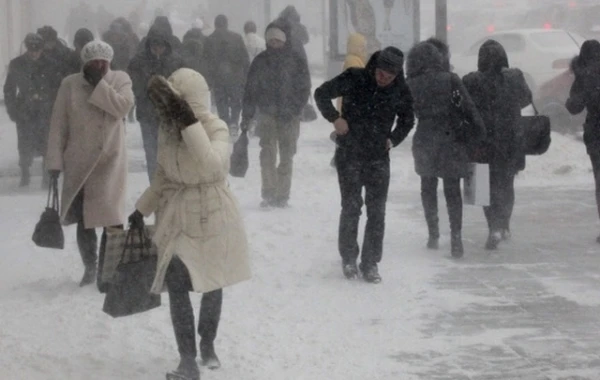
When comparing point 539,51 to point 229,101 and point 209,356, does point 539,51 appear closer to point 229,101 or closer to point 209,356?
point 229,101

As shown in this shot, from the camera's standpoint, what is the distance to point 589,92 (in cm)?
1098

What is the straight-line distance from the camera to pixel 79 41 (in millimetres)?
14055

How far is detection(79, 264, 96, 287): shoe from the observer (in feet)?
31.5

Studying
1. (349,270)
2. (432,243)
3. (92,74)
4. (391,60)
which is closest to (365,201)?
(349,270)

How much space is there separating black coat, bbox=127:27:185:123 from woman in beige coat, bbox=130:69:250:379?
5295mm

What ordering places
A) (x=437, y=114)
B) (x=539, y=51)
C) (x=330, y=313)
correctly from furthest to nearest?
1. (x=539, y=51)
2. (x=437, y=114)
3. (x=330, y=313)

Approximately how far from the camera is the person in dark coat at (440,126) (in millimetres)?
10352

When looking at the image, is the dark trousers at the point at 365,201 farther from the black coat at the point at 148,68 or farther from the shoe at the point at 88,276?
the black coat at the point at 148,68

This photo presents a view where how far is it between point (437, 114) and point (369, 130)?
1208 millimetres

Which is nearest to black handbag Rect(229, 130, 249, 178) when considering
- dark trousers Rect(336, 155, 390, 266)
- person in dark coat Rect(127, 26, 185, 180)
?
person in dark coat Rect(127, 26, 185, 180)

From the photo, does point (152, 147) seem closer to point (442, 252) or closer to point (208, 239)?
point (442, 252)

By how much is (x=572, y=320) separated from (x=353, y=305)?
56.0 inches

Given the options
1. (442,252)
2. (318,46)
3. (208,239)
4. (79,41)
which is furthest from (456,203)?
(318,46)

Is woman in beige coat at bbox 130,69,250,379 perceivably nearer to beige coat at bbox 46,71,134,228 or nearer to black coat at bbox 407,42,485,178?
beige coat at bbox 46,71,134,228
